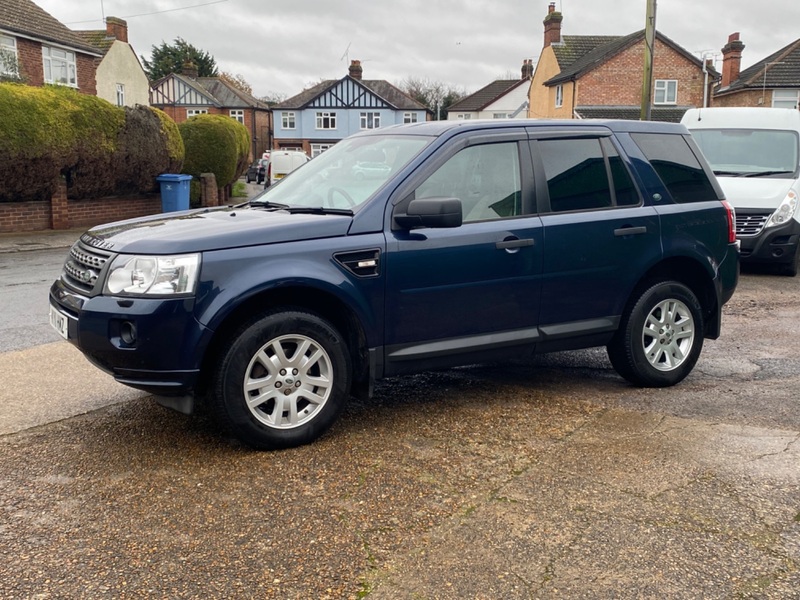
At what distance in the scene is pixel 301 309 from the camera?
14.7ft

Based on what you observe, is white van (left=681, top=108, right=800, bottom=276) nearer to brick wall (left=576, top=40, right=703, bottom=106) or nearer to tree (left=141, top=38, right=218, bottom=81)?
brick wall (left=576, top=40, right=703, bottom=106)

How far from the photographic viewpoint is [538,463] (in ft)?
14.1

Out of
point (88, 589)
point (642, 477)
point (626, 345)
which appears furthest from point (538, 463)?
point (88, 589)

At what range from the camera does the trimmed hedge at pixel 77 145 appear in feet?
56.2

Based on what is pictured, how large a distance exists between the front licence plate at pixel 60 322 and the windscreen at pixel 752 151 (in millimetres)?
10699

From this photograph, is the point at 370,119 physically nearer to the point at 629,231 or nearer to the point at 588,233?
the point at 629,231

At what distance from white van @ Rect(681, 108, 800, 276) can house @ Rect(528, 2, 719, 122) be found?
30.8 m

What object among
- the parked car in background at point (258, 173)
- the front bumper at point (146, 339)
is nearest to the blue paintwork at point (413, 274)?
the front bumper at point (146, 339)

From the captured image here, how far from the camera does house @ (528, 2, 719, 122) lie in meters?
45.3

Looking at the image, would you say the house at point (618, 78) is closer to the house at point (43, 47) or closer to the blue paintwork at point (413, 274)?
the house at point (43, 47)

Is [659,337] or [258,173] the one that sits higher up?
[258,173]

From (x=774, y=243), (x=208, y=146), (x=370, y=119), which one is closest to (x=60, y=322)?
(x=774, y=243)

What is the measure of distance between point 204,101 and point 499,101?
96.5 ft

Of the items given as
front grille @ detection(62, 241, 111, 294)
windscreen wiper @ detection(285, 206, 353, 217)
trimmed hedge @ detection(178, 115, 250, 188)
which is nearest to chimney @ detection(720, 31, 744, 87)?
trimmed hedge @ detection(178, 115, 250, 188)
